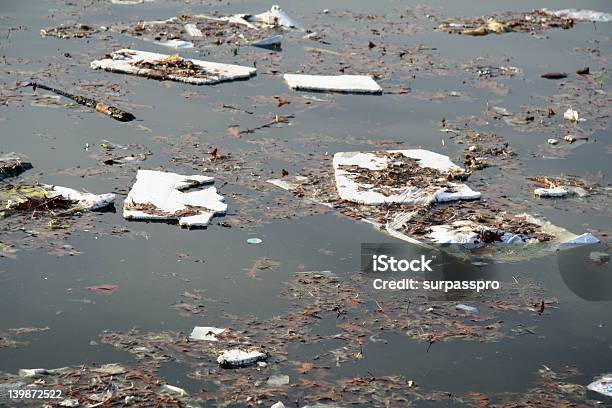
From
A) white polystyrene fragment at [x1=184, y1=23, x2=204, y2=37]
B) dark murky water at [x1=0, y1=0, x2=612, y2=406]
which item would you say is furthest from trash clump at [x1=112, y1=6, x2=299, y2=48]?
dark murky water at [x1=0, y1=0, x2=612, y2=406]

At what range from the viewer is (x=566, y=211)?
19.8ft

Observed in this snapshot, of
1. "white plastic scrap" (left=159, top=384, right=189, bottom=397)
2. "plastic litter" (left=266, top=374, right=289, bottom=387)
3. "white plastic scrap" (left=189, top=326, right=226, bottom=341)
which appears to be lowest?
"plastic litter" (left=266, top=374, right=289, bottom=387)

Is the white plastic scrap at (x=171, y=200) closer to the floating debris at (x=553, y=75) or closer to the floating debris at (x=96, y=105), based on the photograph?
the floating debris at (x=96, y=105)

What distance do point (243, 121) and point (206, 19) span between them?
Result: 10.1 ft

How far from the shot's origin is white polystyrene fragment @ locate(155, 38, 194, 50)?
9039mm

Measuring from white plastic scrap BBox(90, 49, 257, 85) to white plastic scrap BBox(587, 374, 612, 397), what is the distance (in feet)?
15.2

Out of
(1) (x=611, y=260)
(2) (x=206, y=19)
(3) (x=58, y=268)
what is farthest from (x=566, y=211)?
(2) (x=206, y=19)

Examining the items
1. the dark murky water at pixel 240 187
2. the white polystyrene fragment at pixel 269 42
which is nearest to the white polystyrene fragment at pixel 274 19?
the dark murky water at pixel 240 187

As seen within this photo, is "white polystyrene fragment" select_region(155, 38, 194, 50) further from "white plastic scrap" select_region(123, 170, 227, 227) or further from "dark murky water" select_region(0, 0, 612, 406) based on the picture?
"white plastic scrap" select_region(123, 170, 227, 227)

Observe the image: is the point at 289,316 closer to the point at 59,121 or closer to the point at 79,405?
the point at 79,405

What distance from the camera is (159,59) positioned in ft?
27.9

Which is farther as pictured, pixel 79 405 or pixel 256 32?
pixel 256 32

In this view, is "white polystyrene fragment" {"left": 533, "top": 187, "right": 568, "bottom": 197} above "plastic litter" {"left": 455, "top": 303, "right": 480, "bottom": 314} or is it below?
above

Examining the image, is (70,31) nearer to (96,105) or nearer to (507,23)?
(96,105)
